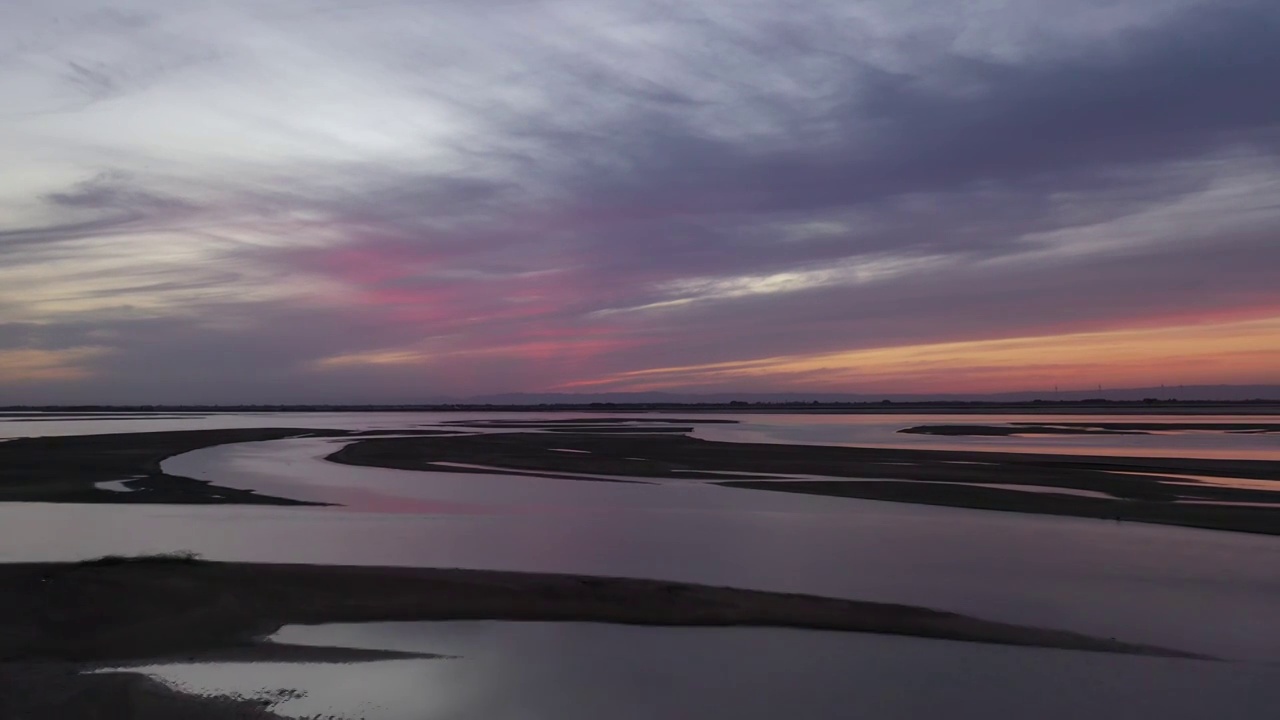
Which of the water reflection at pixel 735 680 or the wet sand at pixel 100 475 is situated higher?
the wet sand at pixel 100 475

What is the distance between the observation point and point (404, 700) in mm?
8148

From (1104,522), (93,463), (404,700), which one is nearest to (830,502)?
(1104,522)

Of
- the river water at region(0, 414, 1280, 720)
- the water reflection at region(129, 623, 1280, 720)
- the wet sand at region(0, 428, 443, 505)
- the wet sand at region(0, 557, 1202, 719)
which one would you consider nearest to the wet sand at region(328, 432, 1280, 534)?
the river water at region(0, 414, 1280, 720)

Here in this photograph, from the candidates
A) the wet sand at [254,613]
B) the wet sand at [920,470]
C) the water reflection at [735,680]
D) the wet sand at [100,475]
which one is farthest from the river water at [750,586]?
the wet sand at [920,470]

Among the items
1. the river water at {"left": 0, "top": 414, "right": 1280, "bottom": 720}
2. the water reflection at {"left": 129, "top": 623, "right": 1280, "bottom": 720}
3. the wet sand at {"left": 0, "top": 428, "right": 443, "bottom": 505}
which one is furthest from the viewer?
the wet sand at {"left": 0, "top": 428, "right": 443, "bottom": 505}

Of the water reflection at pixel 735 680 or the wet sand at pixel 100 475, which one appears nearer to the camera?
→ the water reflection at pixel 735 680

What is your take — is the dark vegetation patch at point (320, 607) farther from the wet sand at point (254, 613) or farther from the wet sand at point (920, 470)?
the wet sand at point (920, 470)

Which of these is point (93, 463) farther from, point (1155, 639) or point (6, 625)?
point (1155, 639)

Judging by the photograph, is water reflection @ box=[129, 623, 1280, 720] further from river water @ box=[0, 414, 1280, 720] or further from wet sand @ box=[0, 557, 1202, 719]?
wet sand @ box=[0, 557, 1202, 719]

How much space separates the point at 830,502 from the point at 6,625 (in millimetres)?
16831

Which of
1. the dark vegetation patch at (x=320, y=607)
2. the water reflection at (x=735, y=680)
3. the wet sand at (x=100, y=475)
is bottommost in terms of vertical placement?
the water reflection at (x=735, y=680)

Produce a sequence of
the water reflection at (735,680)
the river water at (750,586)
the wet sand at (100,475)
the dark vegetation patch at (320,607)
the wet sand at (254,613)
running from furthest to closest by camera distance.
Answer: the wet sand at (100,475) → the dark vegetation patch at (320,607) → the river water at (750,586) → the wet sand at (254,613) → the water reflection at (735,680)

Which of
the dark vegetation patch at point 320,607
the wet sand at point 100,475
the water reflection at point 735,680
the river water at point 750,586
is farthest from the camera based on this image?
the wet sand at point 100,475

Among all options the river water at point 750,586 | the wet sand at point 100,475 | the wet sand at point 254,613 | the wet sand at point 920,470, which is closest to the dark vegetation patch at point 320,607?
the wet sand at point 254,613
